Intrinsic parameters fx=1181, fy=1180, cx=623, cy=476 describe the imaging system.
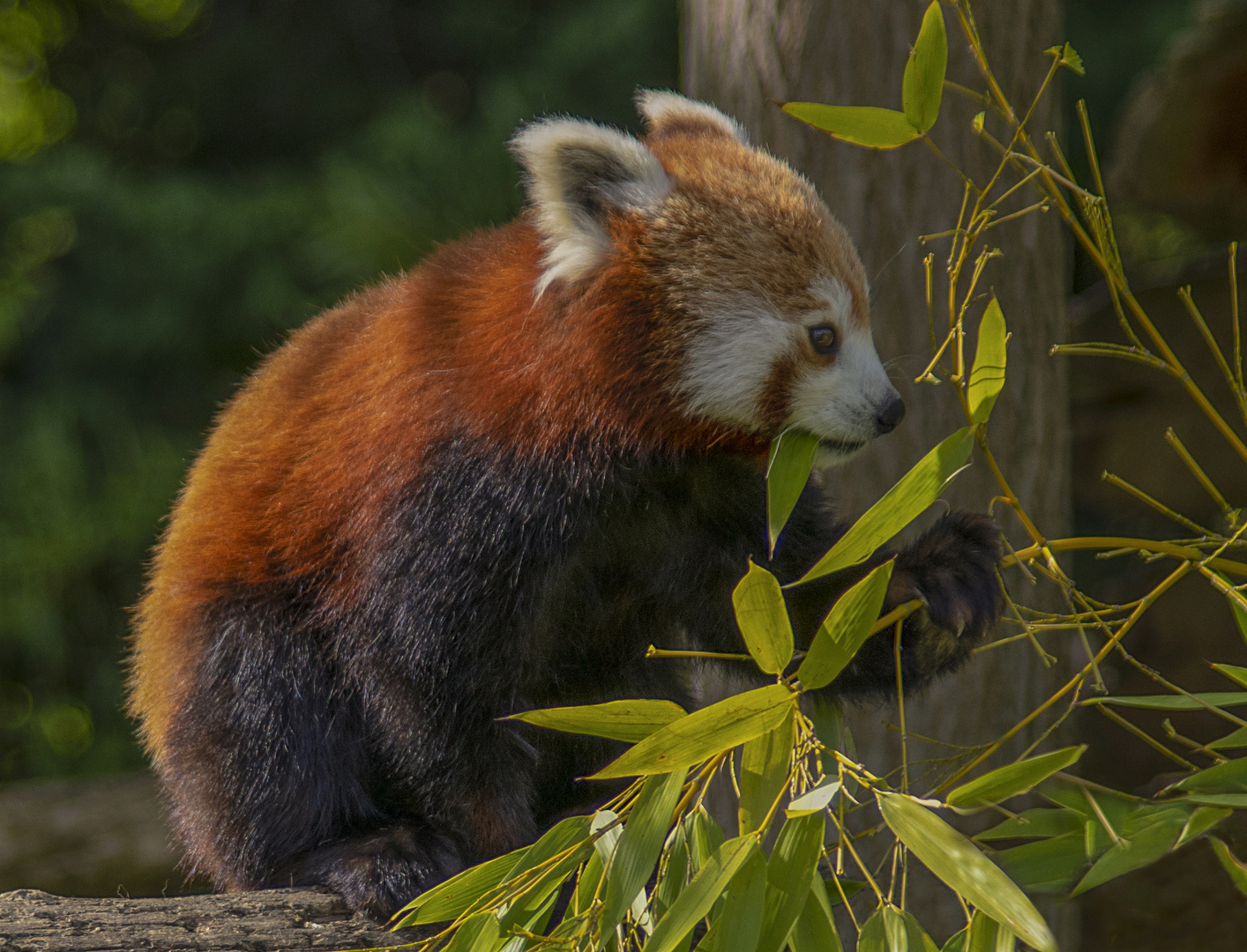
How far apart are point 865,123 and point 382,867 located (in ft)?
3.95

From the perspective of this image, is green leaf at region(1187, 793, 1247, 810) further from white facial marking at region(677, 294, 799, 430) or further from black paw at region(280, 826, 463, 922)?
black paw at region(280, 826, 463, 922)

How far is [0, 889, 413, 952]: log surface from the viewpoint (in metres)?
1.44

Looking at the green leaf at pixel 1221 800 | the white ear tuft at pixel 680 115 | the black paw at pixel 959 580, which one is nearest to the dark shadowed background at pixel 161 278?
the white ear tuft at pixel 680 115

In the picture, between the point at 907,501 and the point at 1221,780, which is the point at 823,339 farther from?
the point at 1221,780

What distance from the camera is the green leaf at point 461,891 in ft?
4.38

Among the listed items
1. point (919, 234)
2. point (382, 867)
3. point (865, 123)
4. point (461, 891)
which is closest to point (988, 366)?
point (865, 123)

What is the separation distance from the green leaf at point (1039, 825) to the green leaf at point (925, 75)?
813 mm

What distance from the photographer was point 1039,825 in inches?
56.1

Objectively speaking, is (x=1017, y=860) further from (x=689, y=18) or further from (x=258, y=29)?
(x=258, y=29)

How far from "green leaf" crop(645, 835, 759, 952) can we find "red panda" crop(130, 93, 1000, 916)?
588 mm

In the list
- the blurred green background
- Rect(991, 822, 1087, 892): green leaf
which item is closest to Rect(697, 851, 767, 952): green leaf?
Rect(991, 822, 1087, 892): green leaf

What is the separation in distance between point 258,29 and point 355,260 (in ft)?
8.29

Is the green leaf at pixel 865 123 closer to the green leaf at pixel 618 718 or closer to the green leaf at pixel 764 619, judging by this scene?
the green leaf at pixel 764 619

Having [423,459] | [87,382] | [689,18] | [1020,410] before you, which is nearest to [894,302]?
[1020,410]
